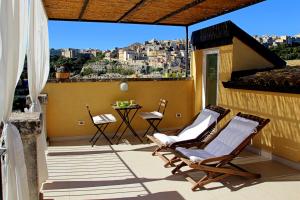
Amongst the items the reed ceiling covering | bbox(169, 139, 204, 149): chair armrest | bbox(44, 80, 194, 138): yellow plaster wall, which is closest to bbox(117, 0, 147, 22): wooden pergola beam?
the reed ceiling covering

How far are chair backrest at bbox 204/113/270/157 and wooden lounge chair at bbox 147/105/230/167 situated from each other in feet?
0.66

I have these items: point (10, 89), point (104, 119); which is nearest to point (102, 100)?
point (104, 119)

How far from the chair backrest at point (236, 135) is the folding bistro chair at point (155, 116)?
2.15 m

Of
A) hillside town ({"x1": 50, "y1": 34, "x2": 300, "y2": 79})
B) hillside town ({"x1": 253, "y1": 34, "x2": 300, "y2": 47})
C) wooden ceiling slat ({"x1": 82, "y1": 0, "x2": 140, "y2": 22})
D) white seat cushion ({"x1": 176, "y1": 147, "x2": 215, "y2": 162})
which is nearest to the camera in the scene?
white seat cushion ({"x1": 176, "y1": 147, "x2": 215, "y2": 162})

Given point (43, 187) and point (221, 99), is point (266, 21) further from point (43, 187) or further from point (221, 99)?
point (43, 187)

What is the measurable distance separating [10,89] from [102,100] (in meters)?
5.40

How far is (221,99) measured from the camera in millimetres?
7430

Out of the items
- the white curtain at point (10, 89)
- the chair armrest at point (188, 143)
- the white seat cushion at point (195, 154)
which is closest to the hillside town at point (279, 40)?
the chair armrest at point (188, 143)

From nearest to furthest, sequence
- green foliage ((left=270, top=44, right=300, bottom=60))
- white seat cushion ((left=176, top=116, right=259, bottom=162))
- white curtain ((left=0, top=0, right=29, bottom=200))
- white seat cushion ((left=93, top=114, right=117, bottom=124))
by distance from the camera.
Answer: white curtain ((left=0, top=0, right=29, bottom=200)) → white seat cushion ((left=176, top=116, right=259, bottom=162)) → white seat cushion ((left=93, top=114, right=117, bottom=124)) → green foliage ((left=270, top=44, right=300, bottom=60))

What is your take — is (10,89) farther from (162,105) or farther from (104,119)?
(162,105)

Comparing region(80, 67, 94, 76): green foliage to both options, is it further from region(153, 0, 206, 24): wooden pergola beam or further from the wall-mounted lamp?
region(153, 0, 206, 24): wooden pergola beam

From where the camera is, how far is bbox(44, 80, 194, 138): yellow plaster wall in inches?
296

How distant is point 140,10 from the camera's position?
7078mm

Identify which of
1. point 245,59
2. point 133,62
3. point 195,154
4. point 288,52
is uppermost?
point 288,52
